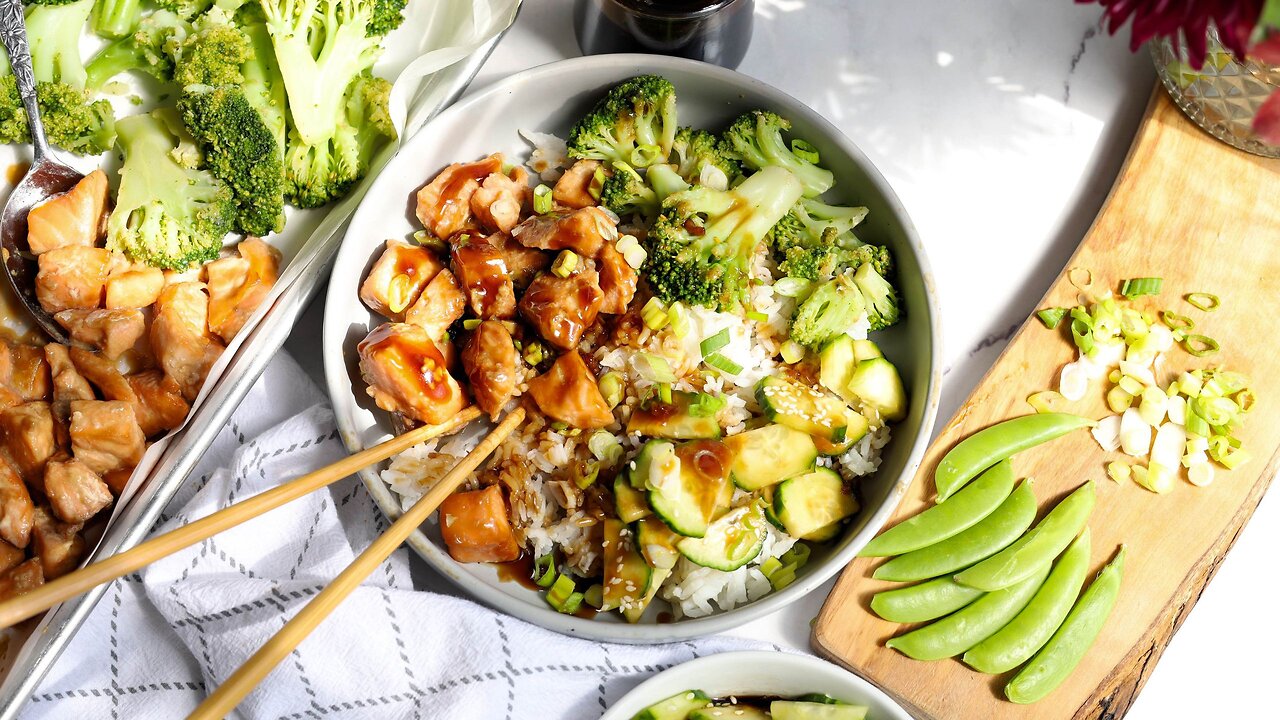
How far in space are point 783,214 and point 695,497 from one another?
32.7 inches

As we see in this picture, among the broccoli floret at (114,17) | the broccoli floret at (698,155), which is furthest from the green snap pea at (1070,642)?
the broccoli floret at (114,17)

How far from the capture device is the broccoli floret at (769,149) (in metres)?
2.75

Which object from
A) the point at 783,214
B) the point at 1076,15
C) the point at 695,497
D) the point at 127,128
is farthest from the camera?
the point at 1076,15

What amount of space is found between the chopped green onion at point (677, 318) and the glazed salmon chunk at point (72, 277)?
165cm

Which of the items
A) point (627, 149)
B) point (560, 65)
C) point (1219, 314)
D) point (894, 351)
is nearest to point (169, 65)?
point (560, 65)

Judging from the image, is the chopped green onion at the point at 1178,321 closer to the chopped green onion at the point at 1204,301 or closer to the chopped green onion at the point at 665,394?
the chopped green onion at the point at 1204,301

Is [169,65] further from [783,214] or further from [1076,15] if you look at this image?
[1076,15]

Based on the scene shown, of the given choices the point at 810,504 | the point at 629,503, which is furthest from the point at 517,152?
the point at 810,504

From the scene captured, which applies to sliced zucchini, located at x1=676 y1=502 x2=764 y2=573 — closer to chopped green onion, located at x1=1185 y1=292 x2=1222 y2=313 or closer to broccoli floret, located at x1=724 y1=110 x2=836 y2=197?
broccoli floret, located at x1=724 y1=110 x2=836 y2=197

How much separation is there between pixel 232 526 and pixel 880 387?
1.64 meters

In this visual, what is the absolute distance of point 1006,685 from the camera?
8.94ft

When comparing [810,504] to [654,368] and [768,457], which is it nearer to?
[768,457]

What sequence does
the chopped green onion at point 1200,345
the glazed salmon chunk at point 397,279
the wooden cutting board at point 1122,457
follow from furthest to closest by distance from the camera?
the chopped green onion at point 1200,345, the wooden cutting board at point 1122,457, the glazed salmon chunk at point 397,279

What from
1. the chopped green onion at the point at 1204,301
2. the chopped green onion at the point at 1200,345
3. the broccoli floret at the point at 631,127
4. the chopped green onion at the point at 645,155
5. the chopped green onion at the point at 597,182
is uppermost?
the broccoli floret at the point at 631,127
